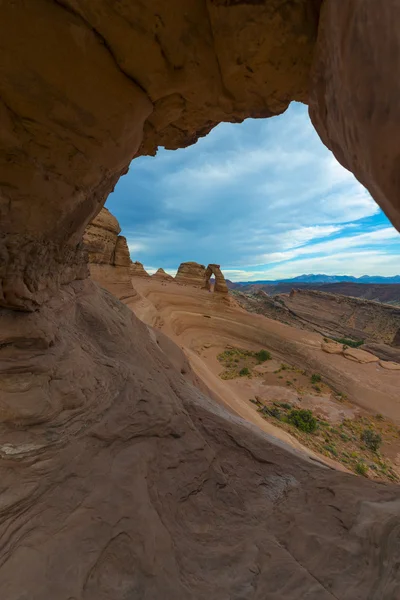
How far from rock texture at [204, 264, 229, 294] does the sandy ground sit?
102 centimetres

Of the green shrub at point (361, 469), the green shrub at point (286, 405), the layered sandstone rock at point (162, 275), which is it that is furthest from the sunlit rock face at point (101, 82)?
the layered sandstone rock at point (162, 275)

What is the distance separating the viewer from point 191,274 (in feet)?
120

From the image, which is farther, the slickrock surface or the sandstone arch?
the slickrock surface

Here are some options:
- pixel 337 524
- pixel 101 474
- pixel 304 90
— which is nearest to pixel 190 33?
pixel 304 90

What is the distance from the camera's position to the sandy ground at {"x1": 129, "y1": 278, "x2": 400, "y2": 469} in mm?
16109

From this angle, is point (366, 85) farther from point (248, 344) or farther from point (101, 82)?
point (248, 344)

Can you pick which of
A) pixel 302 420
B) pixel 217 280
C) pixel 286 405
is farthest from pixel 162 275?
pixel 302 420

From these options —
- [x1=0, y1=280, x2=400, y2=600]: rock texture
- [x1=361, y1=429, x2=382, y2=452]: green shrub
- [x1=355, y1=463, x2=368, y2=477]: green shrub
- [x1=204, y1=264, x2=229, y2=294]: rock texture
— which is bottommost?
[x1=361, y1=429, x2=382, y2=452]: green shrub

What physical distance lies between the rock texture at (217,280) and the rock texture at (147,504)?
78.9 ft

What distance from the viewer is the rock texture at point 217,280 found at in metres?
28.0

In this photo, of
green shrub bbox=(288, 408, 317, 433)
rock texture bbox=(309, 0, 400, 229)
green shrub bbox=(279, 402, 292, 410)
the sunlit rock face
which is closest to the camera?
rock texture bbox=(309, 0, 400, 229)

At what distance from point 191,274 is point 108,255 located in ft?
65.2

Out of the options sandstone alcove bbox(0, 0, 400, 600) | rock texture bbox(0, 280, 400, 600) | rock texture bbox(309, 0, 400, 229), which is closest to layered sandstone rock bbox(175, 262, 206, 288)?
sandstone alcove bbox(0, 0, 400, 600)

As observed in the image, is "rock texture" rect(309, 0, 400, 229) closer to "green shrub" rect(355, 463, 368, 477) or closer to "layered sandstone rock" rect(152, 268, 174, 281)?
"green shrub" rect(355, 463, 368, 477)
